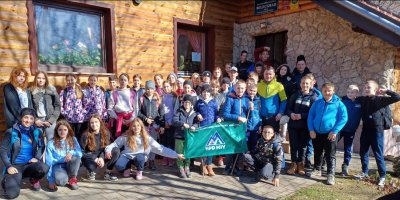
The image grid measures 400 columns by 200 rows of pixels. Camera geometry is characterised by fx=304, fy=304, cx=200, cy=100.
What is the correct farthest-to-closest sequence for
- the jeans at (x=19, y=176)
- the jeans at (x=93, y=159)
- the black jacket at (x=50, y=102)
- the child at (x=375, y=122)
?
the black jacket at (x=50, y=102)
the child at (x=375, y=122)
the jeans at (x=93, y=159)
the jeans at (x=19, y=176)

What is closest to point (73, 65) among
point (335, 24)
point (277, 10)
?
point (277, 10)

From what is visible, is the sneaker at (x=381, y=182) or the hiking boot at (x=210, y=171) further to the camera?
the hiking boot at (x=210, y=171)

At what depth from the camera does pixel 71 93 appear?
5500 millimetres

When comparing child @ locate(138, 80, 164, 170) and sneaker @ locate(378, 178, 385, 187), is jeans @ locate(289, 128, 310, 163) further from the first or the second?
child @ locate(138, 80, 164, 170)

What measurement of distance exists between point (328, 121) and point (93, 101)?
4.15 metres

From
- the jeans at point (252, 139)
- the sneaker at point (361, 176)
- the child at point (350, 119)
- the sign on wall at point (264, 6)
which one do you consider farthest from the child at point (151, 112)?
the sign on wall at point (264, 6)

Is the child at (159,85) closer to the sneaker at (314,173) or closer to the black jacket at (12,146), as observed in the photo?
the black jacket at (12,146)

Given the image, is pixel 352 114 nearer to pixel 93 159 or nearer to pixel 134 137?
pixel 134 137

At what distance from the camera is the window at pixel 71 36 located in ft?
20.3

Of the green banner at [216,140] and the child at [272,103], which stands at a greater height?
the child at [272,103]

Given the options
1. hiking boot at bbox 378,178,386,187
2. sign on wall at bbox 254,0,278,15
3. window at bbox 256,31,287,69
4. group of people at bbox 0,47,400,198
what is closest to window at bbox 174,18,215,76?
sign on wall at bbox 254,0,278,15

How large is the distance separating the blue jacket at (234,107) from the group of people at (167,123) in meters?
0.02

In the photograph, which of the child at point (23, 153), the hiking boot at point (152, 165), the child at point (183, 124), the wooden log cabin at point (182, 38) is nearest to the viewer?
the child at point (23, 153)

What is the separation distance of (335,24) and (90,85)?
6171 mm
